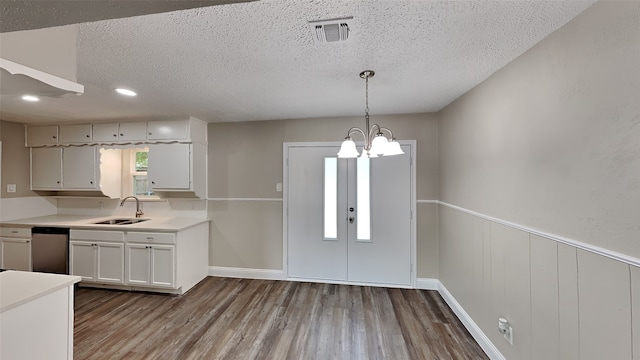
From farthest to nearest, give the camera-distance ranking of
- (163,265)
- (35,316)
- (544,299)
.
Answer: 1. (163,265)
2. (544,299)
3. (35,316)

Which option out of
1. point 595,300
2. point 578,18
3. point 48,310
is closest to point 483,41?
point 578,18

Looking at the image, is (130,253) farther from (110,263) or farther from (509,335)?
(509,335)

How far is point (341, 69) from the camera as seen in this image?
1955 millimetres

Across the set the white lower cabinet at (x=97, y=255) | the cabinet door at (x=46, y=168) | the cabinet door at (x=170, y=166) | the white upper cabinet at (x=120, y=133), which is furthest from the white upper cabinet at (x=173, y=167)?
the cabinet door at (x=46, y=168)

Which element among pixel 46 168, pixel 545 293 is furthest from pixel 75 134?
pixel 545 293

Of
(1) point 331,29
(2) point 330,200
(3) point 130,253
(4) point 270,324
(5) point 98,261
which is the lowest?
(4) point 270,324

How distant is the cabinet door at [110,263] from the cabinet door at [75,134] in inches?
62.7

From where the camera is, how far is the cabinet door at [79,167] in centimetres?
367

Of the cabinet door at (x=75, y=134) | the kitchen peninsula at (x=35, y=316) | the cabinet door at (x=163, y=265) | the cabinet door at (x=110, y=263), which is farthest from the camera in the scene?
the cabinet door at (x=75, y=134)

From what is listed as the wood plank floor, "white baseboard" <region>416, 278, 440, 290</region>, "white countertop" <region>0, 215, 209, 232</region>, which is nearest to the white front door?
"white baseboard" <region>416, 278, 440, 290</region>

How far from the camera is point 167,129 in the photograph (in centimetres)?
346

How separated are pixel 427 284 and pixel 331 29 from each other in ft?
10.6

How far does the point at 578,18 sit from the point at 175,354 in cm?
351

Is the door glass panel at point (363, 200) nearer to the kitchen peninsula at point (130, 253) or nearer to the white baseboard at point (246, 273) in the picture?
the white baseboard at point (246, 273)
